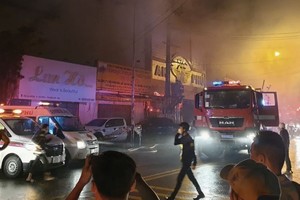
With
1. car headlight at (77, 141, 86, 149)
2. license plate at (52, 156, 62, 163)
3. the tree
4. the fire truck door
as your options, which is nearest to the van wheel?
license plate at (52, 156, 62, 163)

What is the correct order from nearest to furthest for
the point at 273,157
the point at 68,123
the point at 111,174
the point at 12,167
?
the point at 111,174
the point at 273,157
the point at 12,167
the point at 68,123

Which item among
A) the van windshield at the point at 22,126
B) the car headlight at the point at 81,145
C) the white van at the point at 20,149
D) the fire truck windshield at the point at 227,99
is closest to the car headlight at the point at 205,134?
the fire truck windshield at the point at 227,99

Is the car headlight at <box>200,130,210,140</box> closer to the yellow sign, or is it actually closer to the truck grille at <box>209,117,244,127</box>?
the truck grille at <box>209,117,244,127</box>

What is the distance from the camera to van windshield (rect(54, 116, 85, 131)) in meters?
11.7

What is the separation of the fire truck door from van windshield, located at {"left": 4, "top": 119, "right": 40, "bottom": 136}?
26.7ft

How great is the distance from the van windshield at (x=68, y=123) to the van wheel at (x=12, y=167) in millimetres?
2629

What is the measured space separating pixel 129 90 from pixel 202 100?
10.6 meters

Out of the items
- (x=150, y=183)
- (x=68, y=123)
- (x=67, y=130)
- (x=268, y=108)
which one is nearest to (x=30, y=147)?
(x=67, y=130)

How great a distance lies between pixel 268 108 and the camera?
46.1 ft

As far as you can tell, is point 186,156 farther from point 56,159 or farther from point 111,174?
point 111,174

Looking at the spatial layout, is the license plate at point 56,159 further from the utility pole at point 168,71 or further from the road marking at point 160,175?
the utility pole at point 168,71

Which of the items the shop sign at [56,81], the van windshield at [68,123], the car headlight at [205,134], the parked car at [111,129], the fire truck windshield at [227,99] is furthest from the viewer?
the parked car at [111,129]

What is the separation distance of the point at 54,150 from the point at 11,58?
7.57 metres

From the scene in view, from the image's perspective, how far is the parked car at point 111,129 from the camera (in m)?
17.8
